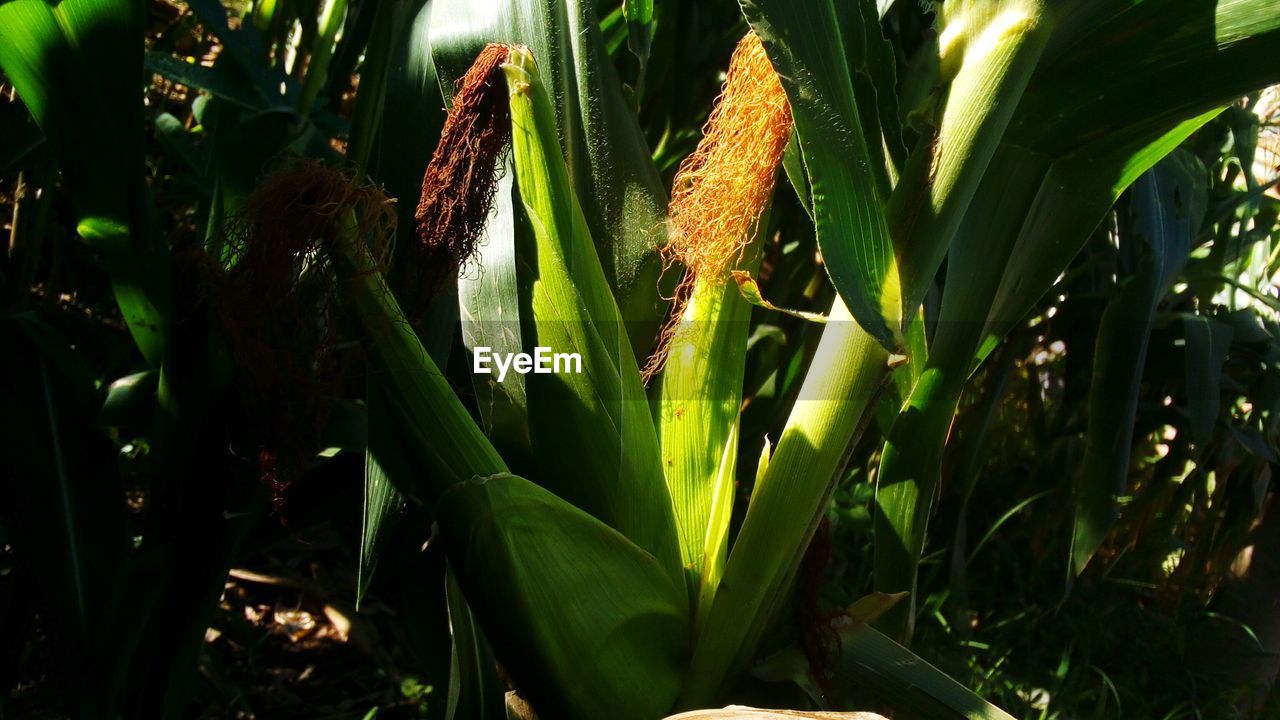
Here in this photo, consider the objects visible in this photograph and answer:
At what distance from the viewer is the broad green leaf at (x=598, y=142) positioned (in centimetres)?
76

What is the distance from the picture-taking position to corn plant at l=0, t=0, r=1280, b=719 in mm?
580

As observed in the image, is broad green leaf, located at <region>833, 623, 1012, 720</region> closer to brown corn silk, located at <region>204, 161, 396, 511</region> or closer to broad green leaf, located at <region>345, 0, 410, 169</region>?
brown corn silk, located at <region>204, 161, 396, 511</region>

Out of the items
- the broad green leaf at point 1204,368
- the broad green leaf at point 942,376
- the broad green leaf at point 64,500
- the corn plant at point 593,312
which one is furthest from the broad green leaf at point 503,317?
the broad green leaf at point 1204,368

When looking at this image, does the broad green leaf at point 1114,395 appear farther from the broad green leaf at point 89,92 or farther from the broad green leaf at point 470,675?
the broad green leaf at point 89,92

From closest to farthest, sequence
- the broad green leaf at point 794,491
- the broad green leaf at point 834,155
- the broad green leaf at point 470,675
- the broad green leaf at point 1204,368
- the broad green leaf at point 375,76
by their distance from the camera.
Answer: the broad green leaf at point 834,155 < the broad green leaf at point 794,491 < the broad green leaf at point 470,675 < the broad green leaf at point 375,76 < the broad green leaf at point 1204,368

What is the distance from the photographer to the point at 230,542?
0.85 metres

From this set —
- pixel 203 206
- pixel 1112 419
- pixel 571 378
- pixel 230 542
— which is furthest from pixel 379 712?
pixel 1112 419

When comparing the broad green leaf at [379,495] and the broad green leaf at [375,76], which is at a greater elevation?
the broad green leaf at [375,76]

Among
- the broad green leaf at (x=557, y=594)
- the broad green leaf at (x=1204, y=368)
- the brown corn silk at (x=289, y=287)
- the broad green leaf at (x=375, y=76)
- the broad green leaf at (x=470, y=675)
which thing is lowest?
the broad green leaf at (x=470, y=675)

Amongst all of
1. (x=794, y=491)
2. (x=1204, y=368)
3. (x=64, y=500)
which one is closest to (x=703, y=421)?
(x=794, y=491)

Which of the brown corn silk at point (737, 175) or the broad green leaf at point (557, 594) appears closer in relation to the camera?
the broad green leaf at point (557, 594)

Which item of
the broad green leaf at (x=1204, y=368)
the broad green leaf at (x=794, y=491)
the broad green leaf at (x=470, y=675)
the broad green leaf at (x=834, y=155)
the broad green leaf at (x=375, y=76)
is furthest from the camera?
the broad green leaf at (x=1204, y=368)

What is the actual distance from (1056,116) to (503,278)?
1.28 feet

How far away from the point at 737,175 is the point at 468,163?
20cm
